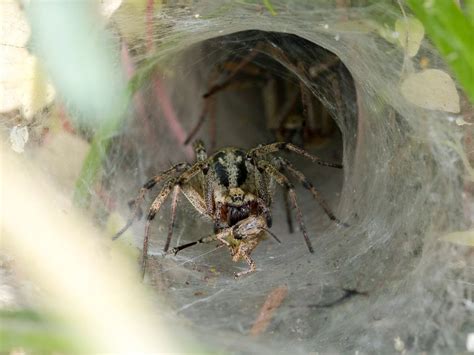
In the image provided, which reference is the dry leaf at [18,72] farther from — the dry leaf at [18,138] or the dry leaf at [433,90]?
the dry leaf at [433,90]

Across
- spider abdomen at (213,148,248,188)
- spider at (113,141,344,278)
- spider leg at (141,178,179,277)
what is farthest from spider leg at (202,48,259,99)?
spider leg at (141,178,179,277)

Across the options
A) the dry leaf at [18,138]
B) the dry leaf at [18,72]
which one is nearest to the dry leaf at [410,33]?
the dry leaf at [18,72]

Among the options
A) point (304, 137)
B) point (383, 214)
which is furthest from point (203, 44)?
point (383, 214)

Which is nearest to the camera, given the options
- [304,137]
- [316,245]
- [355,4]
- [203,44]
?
[355,4]

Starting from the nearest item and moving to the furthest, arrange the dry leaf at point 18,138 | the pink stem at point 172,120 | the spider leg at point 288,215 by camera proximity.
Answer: the dry leaf at point 18,138
the spider leg at point 288,215
the pink stem at point 172,120

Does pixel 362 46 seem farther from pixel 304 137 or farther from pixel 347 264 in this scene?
pixel 304 137

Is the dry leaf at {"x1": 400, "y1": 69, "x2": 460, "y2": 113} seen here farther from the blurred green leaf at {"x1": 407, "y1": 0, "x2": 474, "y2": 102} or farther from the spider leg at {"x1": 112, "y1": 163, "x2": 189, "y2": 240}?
the spider leg at {"x1": 112, "y1": 163, "x2": 189, "y2": 240}

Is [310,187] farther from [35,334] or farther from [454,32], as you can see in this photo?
[35,334]
